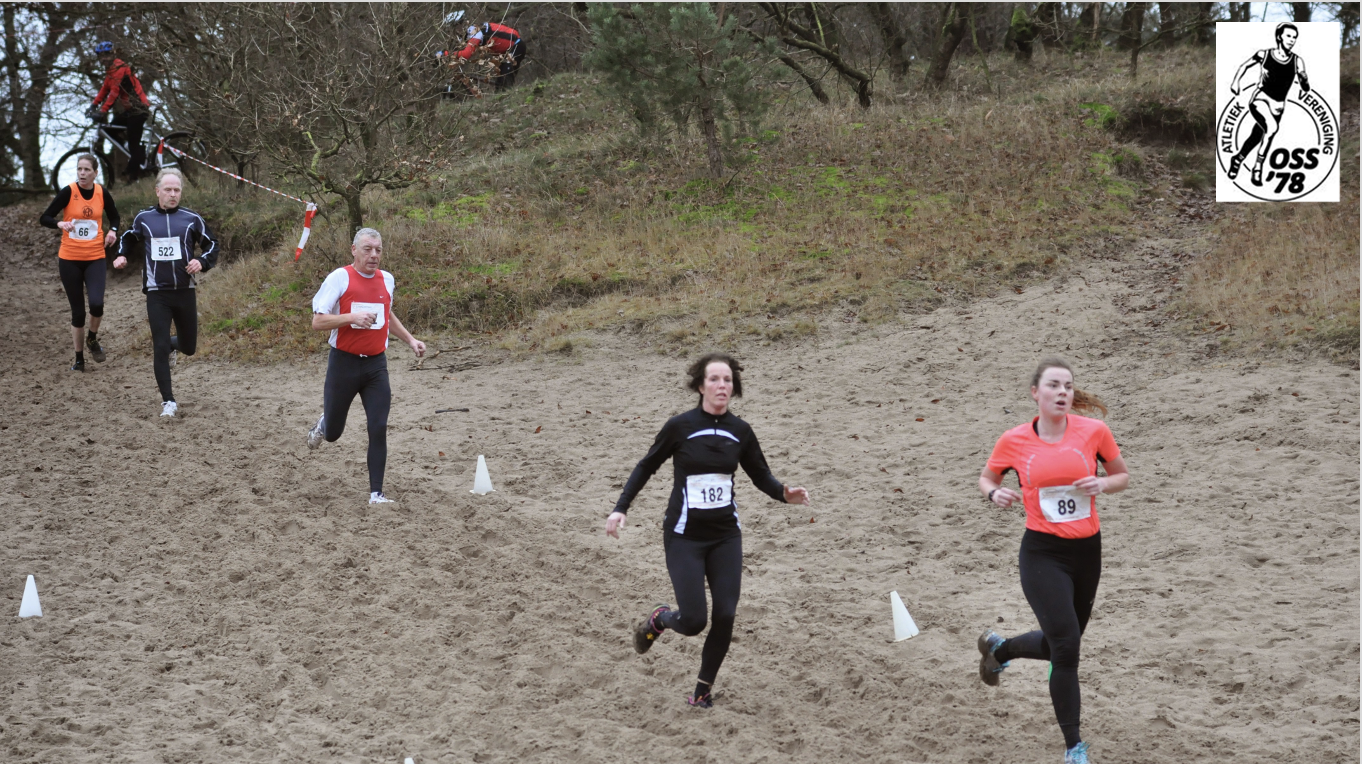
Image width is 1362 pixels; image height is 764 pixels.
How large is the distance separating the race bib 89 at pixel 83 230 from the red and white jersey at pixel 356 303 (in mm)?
4808

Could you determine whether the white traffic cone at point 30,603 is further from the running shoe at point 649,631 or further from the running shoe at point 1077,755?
the running shoe at point 1077,755

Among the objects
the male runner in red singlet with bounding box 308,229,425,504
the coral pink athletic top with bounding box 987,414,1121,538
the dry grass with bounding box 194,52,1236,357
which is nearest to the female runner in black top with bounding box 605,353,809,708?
the coral pink athletic top with bounding box 987,414,1121,538

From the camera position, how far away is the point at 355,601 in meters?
7.02

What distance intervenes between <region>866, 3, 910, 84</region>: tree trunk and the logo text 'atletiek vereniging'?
626cm

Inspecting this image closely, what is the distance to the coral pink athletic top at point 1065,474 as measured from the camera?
4.91 metres

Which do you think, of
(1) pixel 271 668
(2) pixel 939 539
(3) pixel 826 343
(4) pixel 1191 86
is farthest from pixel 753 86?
(1) pixel 271 668

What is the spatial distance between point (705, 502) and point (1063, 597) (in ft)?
5.77

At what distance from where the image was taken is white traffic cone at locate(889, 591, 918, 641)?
264 inches

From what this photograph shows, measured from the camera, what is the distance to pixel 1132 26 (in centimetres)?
2253

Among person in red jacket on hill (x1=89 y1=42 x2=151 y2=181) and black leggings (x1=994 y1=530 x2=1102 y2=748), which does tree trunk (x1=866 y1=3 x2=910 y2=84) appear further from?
black leggings (x1=994 y1=530 x2=1102 y2=748)

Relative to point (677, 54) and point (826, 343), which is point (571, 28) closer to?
point (677, 54)

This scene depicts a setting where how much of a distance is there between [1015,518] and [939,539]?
28.6 inches

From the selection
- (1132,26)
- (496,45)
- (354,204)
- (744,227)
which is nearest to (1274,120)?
(1132,26)

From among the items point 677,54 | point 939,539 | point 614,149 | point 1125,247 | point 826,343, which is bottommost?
point 939,539
